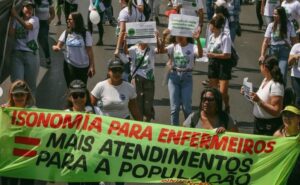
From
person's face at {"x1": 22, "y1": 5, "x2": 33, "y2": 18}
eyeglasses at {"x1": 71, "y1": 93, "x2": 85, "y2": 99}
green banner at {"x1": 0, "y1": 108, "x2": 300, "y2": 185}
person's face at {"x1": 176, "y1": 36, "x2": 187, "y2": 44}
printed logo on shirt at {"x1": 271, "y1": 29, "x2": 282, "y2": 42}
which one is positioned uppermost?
person's face at {"x1": 22, "y1": 5, "x2": 33, "y2": 18}

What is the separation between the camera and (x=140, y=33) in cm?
1123

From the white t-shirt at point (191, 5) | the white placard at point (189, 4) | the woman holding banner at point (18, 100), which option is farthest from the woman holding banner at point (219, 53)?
the woman holding banner at point (18, 100)

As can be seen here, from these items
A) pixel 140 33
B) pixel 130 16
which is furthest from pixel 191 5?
pixel 140 33

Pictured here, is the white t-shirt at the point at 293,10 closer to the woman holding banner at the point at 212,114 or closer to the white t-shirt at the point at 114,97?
the white t-shirt at the point at 114,97

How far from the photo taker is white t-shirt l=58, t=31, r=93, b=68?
11055 millimetres

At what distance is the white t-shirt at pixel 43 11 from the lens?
14.4m

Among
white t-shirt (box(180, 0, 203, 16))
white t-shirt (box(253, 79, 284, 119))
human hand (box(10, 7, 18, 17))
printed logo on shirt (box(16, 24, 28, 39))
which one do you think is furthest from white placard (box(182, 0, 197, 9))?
white t-shirt (box(253, 79, 284, 119))

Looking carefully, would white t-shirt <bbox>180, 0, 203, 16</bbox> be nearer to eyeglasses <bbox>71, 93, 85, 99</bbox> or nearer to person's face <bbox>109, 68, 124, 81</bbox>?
person's face <bbox>109, 68, 124, 81</bbox>

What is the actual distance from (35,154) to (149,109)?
366cm

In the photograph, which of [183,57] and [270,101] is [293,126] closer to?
[270,101]

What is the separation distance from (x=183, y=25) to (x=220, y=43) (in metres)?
0.74

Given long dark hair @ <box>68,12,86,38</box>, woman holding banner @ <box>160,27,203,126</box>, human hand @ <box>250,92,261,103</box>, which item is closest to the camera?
human hand @ <box>250,92,261,103</box>

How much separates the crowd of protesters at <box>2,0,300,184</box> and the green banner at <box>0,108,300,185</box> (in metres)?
0.22

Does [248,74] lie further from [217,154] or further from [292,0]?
[217,154]
